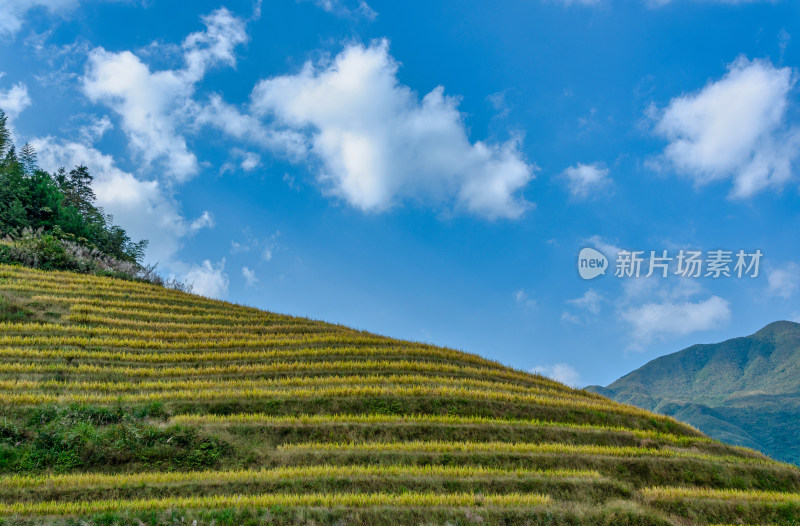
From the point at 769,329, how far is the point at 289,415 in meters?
216

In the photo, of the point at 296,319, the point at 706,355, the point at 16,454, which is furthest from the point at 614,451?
the point at 706,355

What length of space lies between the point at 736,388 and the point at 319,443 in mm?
184544

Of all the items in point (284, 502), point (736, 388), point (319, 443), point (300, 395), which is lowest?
point (284, 502)

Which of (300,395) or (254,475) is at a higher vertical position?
(300,395)

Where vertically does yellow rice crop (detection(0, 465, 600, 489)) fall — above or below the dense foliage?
below

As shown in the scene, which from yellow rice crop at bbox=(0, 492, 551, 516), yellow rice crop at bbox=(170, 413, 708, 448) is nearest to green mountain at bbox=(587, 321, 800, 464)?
yellow rice crop at bbox=(170, 413, 708, 448)

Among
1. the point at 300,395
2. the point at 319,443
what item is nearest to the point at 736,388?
the point at 300,395

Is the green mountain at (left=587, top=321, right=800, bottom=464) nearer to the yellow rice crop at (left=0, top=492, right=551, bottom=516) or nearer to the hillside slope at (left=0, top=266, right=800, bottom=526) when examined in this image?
the hillside slope at (left=0, top=266, right=800, bottom=526)

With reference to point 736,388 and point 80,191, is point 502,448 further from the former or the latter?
point 736,388

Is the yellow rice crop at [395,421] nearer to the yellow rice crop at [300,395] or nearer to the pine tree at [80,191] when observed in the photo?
the yellow rice crop at [300,395]

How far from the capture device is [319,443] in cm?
1339

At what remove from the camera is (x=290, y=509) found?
973cm

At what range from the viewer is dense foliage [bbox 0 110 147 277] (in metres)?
32.8

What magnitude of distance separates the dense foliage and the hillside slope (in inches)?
458
